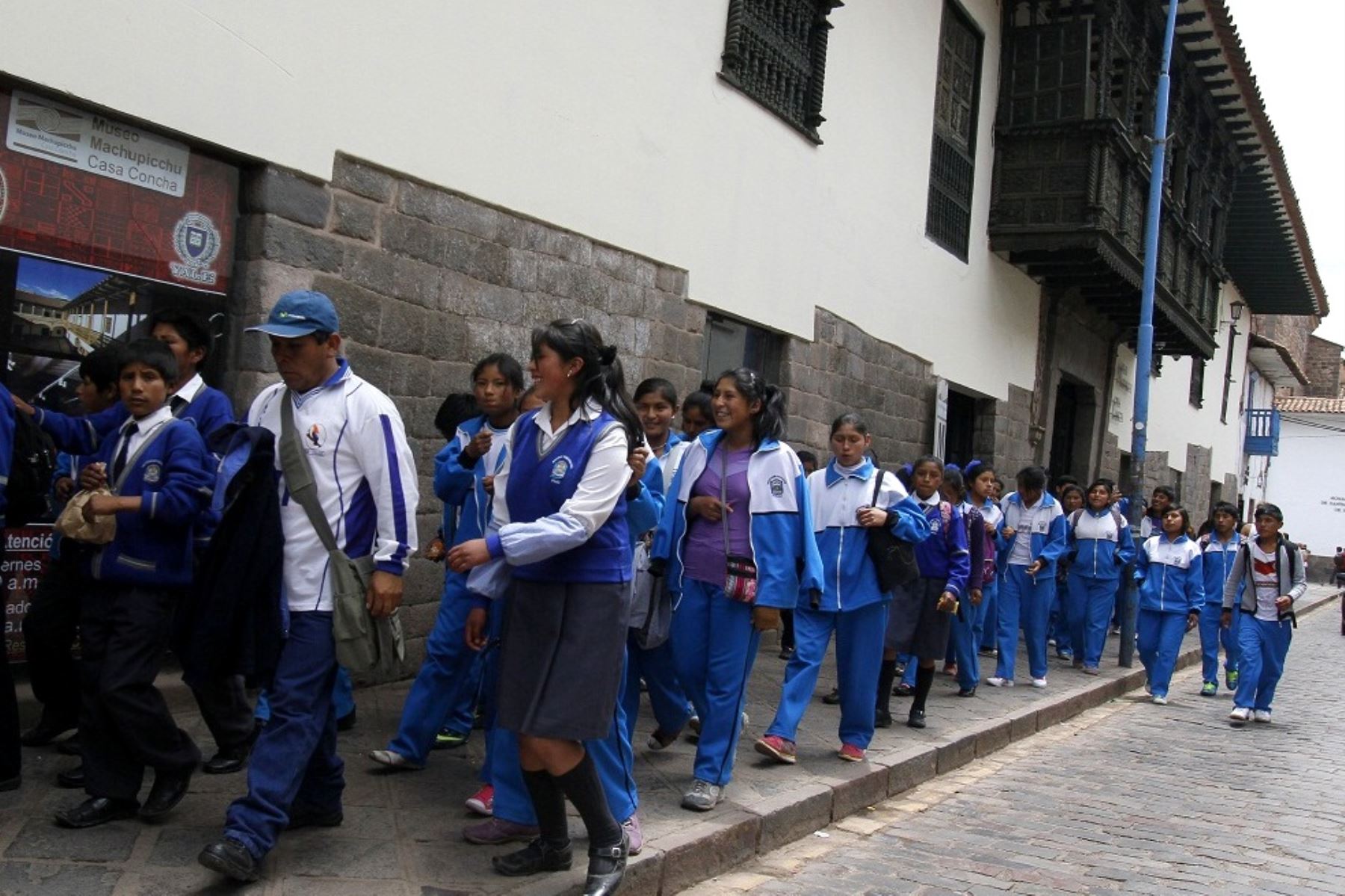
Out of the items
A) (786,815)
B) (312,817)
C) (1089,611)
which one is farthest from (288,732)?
(1089,611)

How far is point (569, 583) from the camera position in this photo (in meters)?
3.79

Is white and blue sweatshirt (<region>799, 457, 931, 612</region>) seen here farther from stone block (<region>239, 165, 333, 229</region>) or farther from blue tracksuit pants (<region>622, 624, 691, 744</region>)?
stone block (<region>239, 165, 333, 229</region>)

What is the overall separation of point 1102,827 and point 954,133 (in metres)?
9.73

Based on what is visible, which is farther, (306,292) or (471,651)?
(471,651)

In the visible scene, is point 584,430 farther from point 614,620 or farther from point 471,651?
point 471,651

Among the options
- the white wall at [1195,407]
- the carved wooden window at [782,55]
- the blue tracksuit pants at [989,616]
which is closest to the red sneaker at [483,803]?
the blue tracksuit pants at [989,616]

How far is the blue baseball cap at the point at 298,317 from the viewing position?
3793mm

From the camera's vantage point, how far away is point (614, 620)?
12.5 feet

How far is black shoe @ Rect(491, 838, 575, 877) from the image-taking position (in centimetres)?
395

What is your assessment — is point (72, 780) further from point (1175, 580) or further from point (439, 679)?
point (1175, 580)

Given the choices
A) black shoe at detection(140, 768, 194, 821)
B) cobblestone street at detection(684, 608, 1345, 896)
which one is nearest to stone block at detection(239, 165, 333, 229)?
black shoe at detection(140, 768, 194, 821)

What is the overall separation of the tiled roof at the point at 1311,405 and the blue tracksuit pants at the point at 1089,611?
3627 cm

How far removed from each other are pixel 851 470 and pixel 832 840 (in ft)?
6.26

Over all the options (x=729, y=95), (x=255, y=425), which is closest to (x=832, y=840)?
(x=255, y=425)
